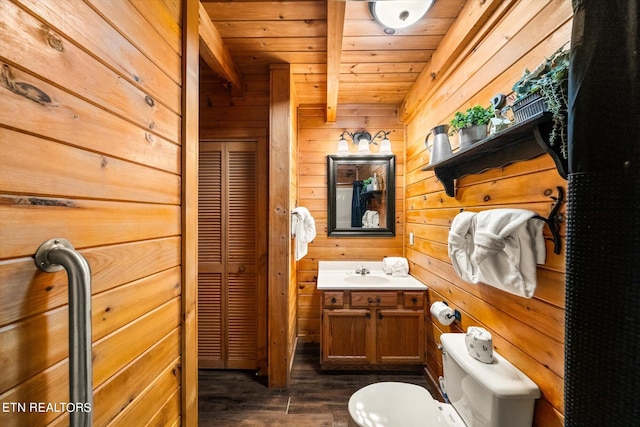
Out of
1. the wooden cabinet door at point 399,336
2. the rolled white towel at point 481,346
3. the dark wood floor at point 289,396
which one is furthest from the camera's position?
the wooden cabinet door at point 399,336

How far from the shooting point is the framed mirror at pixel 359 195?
263 centimetres

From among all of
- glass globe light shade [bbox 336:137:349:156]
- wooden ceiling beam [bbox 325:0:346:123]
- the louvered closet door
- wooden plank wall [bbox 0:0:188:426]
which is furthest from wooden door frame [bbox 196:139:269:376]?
wooden plank wall [bbox 0:0:188:426]

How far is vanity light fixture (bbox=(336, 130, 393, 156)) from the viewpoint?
8.29ft

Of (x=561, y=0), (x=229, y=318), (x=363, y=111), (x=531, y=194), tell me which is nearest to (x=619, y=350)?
(x=531, y=194)

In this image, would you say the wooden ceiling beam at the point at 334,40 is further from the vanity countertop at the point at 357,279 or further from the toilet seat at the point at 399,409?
the toilet seat at the point at 399,409

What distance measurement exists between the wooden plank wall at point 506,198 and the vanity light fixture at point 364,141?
23.0 inches

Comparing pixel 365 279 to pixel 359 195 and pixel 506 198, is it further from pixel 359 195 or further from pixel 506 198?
pixel 506 198

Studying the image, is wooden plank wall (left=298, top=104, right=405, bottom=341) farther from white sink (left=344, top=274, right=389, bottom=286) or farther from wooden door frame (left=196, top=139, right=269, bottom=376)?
wooden door frame (left=196, top=139, right=269, bottom=376)

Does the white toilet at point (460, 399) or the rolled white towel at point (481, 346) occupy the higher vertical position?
the rolled white towel at point (481, 346)

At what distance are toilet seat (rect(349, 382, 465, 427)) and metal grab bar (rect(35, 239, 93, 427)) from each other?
110 cm

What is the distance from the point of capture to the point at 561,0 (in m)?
0.88

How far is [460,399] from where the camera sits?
118 centimetres

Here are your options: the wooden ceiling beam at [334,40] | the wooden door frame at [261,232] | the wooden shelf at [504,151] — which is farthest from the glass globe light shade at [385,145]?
the wooden door frame at [261,232]

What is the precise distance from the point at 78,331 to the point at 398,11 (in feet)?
6.29
